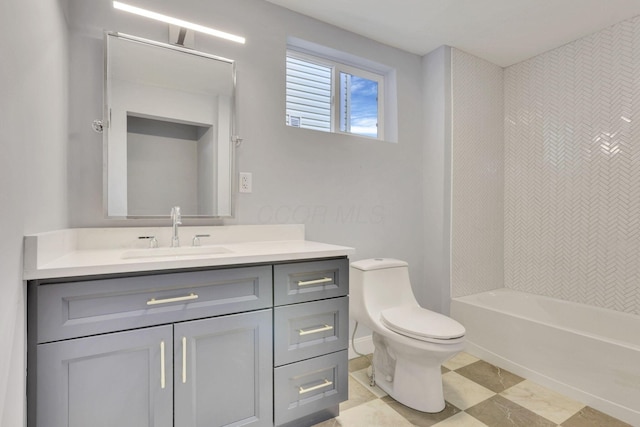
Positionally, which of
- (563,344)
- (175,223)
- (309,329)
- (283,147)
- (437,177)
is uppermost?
(283,147)

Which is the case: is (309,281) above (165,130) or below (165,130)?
below

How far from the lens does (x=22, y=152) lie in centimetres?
92

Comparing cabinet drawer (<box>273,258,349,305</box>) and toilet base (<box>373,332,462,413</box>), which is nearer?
cabinet drawer (<box>273,258,349,305</box>)

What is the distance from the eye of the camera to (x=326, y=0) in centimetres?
188

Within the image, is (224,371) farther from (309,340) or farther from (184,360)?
(309,340)

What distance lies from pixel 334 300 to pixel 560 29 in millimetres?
2466

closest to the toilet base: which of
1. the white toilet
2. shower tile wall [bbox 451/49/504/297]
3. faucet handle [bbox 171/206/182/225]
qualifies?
the white toilet

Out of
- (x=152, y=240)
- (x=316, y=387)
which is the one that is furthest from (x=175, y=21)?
(x=316, y=387)

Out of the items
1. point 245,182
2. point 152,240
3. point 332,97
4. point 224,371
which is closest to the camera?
point 224,371

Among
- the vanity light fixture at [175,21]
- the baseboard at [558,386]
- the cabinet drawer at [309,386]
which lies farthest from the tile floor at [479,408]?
the vanity light fixture at [175,21]

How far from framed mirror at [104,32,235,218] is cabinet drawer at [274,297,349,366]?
718 mm

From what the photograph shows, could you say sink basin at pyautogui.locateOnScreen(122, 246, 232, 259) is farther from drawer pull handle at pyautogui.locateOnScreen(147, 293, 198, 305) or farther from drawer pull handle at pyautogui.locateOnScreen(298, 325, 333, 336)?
drawer pull handle at pyautogui.locateOnScreen(298, 325, 333, 336)

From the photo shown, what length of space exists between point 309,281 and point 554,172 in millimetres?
2290

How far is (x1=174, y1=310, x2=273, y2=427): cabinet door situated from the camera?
1139 mm
